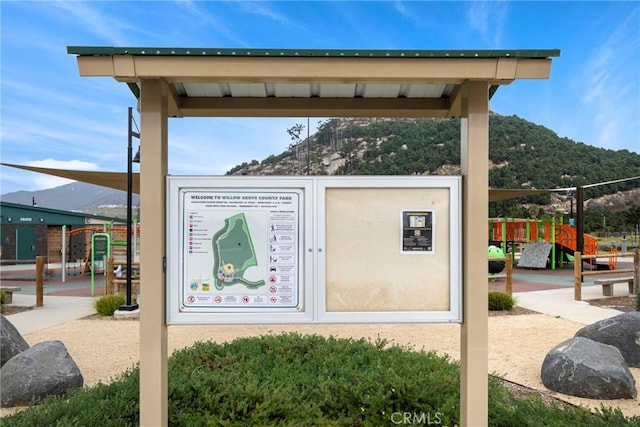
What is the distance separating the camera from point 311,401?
4027 mm

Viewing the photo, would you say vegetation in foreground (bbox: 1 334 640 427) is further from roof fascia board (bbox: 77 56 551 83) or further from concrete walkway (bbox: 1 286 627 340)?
concrete walkway (bbox: 1 286 627 340)

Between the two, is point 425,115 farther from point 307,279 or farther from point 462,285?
point 307,279

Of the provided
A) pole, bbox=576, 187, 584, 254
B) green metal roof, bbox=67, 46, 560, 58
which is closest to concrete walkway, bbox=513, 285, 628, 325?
pole, bbox=576, 187, 584, 254

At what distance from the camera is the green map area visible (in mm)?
3164

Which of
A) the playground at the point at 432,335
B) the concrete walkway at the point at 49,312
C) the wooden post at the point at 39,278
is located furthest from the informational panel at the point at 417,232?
the wooden post at the point at 39,278

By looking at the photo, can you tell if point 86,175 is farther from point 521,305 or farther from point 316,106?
point 521,305

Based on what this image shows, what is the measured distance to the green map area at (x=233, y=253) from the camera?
3.16 m

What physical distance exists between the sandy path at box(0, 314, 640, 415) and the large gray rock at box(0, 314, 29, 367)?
2.51 ft

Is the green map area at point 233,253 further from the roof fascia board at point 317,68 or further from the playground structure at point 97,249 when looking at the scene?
the playground structure at point 97,249

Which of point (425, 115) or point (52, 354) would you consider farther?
point (52, 354)

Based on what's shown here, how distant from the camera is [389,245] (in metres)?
3.21

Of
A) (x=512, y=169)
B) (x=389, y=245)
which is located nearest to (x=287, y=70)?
(x=389, y=245)

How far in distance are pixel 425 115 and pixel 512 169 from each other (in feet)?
204

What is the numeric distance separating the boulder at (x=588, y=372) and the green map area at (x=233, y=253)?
3.61 meters
